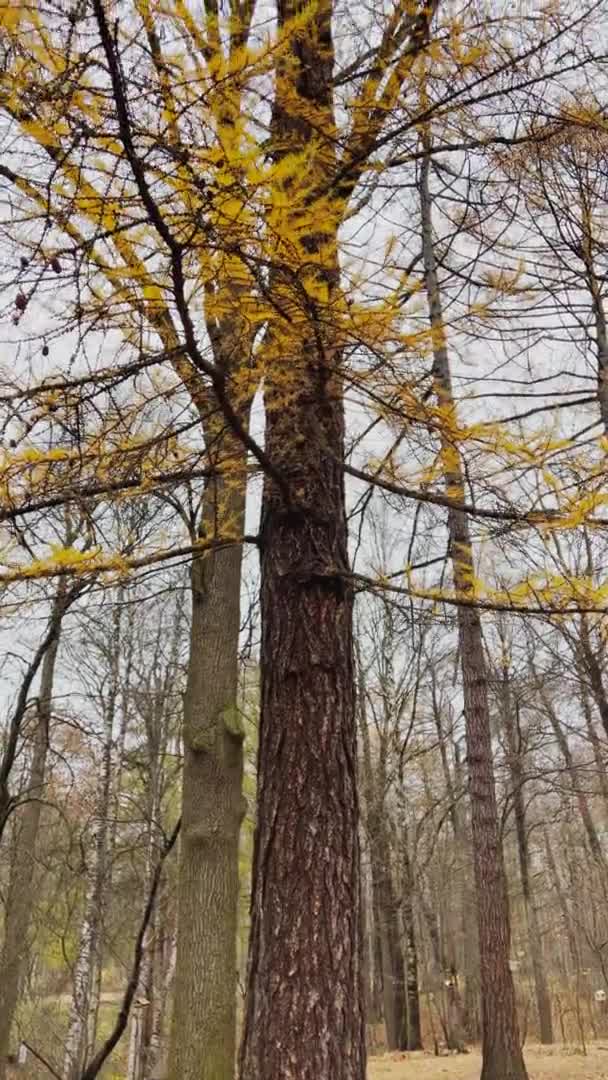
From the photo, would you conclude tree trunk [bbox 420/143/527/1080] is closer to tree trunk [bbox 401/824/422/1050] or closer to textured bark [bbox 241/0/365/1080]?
textured bark [bbox 241/0/365/1080]

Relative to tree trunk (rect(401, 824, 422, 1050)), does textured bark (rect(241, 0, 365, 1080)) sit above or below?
above

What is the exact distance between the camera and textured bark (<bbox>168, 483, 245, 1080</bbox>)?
4.18 metres

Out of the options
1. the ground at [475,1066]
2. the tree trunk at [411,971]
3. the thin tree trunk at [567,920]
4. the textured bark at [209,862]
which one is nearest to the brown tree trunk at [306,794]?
the textured bark at [209,862]

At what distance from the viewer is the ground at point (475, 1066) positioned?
8.74m

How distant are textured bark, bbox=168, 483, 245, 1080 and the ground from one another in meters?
6.02

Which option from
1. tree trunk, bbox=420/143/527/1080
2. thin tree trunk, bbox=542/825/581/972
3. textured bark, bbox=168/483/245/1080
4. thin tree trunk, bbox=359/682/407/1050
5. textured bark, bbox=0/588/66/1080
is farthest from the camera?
thin tree trunk, bbox=542/825/581/972

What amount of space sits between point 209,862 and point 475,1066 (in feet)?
26.2

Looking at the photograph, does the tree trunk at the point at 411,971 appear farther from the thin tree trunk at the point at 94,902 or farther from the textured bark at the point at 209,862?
the textured bark at the point at 209,862

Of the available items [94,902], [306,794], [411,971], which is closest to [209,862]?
[306,794]

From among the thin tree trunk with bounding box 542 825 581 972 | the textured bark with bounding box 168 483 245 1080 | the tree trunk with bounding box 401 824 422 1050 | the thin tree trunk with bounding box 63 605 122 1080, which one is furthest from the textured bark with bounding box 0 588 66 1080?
the thin tree trunk with bounding box 542 825 581 972

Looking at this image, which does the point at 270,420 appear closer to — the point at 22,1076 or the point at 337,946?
the point at 337,946

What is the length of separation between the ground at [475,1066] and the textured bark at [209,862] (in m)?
6.02

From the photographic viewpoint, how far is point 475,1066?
995 centimetres

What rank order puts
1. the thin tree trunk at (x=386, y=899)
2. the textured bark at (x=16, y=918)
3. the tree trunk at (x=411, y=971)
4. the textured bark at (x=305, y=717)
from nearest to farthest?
the textured bark at (x=305, y=717) → the textured bark at (x=16, y=918) → the tree trunk at (x=411, y=971) → the thin tree trunk at (x=386, y=899)
